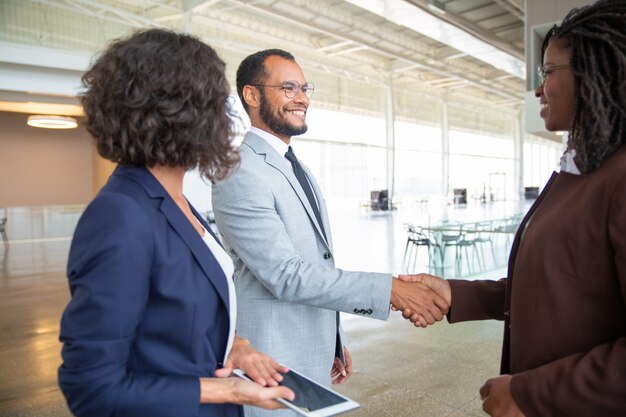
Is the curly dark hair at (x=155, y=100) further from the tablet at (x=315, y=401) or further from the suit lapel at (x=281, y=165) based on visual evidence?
the suit lapel at (x=281, y=165)

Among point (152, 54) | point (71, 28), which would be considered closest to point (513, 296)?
point (152, 54)

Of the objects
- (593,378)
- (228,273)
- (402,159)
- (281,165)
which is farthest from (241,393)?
(402,159)

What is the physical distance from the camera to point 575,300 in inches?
40.6

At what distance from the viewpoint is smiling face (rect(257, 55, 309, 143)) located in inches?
74.3

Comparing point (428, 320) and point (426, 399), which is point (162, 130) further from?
point (426, 399)

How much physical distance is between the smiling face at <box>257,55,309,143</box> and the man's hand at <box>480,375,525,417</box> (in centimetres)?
114

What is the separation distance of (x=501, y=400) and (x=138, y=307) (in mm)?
765

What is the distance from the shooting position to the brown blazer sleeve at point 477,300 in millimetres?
1590

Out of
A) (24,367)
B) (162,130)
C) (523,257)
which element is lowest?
(24,367)

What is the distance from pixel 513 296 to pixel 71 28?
11425mm

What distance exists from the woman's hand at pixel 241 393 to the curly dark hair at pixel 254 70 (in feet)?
3.94

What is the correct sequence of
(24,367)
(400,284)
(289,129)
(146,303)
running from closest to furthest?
(146,303) < (400,284) < (289,129) < (24,367)

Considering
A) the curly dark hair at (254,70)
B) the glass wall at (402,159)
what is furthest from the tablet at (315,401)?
the glass wall at (402,159)

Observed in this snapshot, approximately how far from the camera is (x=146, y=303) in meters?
0.93
